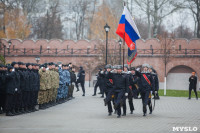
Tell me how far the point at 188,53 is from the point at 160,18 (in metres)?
6.17

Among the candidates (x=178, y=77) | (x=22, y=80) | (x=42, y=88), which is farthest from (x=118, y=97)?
(x=178, y=77)

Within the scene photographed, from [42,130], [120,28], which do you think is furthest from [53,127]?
[120,28]

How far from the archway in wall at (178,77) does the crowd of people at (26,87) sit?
95.2 ft

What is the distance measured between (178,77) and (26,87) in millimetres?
33196

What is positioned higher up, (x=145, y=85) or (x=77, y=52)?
(x=77, y=52)

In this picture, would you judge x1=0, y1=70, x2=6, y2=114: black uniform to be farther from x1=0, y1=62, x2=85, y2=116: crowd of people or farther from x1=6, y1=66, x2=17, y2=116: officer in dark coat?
x1=6, y1=66, x2=17, y2=116: officer in dark coat

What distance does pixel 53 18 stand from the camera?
194 ft

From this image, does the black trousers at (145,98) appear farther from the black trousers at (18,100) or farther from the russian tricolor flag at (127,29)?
the black trousers at (18,100)

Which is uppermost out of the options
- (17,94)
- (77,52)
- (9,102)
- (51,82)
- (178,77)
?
(77,52)

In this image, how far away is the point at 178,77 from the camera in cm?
4478

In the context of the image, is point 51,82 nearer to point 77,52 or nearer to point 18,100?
point 18,100

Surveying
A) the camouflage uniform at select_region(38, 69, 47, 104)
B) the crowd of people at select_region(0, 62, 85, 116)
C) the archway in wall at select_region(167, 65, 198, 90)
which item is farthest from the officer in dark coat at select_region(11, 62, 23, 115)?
the archway in wall at select_region(167, 65, 198, 90)

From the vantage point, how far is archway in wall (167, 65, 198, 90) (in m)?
44.3

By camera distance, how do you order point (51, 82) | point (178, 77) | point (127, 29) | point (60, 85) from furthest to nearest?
point (178, 77) < point (60, 85) < point (51, 82) < point (127, 29)
